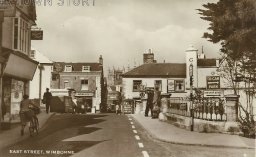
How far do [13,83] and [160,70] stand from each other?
124 feet

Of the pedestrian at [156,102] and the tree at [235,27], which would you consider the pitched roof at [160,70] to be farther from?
the tree at [235,27]

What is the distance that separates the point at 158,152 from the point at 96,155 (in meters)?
2.03

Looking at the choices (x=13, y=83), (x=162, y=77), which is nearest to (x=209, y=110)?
(x=13, y=83)

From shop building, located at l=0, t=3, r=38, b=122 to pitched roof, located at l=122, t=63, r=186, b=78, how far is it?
33.5 m

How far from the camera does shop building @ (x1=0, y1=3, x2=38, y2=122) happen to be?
799 inches

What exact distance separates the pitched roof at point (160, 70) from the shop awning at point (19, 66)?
107 feet

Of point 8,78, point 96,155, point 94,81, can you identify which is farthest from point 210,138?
point 94,81

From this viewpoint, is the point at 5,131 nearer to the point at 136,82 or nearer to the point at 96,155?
the point at 96,155

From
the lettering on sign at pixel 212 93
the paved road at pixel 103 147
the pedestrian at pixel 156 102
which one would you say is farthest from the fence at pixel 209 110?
the pedestrian at pixel 156 102

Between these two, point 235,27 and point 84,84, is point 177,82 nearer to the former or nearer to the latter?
point 84,84

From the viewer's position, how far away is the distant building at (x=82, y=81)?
67688mm

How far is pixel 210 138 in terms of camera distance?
15.2 metres

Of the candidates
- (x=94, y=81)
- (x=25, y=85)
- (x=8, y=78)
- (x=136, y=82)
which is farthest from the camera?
(x=94, y=81)

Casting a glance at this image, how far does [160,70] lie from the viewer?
58406 mm
